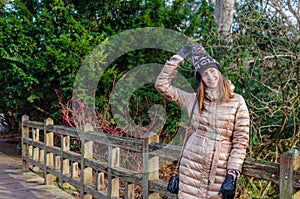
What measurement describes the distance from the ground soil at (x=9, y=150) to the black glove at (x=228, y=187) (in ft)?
21.1

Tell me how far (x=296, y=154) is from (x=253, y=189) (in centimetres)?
372

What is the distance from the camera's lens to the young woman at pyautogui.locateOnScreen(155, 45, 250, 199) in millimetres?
2312

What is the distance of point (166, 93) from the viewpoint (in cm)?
269

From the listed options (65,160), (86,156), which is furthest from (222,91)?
(65,160)

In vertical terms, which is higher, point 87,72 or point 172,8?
point 172,8

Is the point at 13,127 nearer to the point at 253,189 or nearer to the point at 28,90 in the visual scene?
the point at 28,90

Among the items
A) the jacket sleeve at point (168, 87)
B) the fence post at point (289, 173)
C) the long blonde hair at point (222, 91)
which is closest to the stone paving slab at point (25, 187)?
the jacket sleeve at point (168, 87)

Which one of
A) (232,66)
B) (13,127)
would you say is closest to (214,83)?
(232,66)

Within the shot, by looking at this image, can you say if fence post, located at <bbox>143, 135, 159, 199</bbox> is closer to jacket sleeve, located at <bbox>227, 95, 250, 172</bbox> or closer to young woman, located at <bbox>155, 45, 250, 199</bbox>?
young woman, located at <bbox>155, 45, 250, 199</bbox>

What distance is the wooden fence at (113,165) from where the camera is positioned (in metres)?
2.35

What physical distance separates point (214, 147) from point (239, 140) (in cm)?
16

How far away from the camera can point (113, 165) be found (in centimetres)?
430

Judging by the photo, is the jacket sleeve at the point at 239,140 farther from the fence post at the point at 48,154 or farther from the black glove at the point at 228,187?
the fence post at the point at 48,154

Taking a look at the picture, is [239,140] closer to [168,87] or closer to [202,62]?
[202,62]
